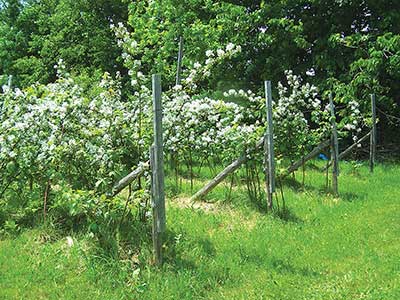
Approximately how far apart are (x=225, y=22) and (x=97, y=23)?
8581 mm

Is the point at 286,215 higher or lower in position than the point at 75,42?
lower

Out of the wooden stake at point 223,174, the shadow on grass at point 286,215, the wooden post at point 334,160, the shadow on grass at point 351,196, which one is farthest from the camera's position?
the wooden post at point 334,160

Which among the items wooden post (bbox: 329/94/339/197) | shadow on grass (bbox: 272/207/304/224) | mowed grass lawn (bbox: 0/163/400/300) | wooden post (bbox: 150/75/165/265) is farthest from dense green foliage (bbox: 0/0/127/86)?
wooden post (bbox: 150/75/165/265)

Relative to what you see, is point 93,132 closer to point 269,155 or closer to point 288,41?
point 269,155

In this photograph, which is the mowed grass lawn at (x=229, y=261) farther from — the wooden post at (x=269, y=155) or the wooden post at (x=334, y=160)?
the wooden post at (x=334, y=160)

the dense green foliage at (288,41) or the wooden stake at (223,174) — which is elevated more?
the dense green foliage at (288,41)

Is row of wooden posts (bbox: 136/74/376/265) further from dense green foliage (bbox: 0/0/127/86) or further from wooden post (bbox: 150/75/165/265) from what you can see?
dense green foliage (bbox: 0/0/127/86)

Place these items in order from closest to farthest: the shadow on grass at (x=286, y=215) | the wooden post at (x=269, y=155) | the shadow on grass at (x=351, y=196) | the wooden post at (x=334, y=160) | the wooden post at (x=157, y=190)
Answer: the wooden post at (x=157, y=190) → the shadow on grass at (x=286, y=215) → the wooden post at (x=269, y=155) → the shadow on grass at (x=351, y=196) → the wooden post at (x=334, y=160)

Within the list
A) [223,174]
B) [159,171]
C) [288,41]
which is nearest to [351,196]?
[223,174]

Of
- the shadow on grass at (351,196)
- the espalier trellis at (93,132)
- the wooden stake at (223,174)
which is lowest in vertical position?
the shadow on grass at (351,196)

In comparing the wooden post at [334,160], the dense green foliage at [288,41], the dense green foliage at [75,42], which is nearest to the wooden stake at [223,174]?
the wooden post at [334,160]

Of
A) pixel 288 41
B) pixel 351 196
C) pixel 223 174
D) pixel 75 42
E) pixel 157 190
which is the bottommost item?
pixel 351 196

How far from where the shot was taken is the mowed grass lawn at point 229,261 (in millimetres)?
4293

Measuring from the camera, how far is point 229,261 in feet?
16.1
